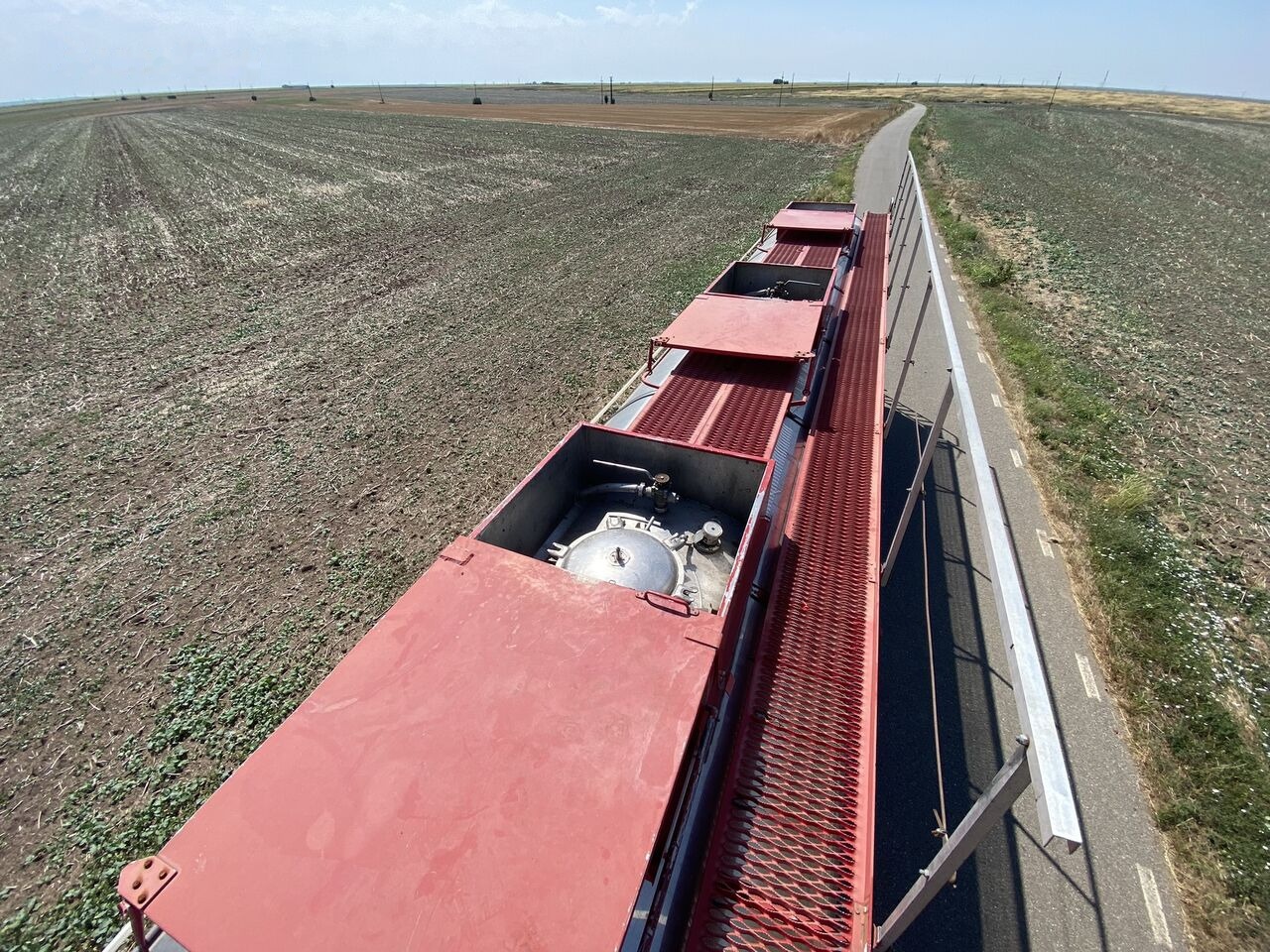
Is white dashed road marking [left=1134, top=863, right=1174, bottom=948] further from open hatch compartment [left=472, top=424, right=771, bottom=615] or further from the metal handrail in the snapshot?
open hatch compartment [left=472, top=424, right=771, bottom=615]

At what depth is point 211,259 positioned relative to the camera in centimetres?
1772

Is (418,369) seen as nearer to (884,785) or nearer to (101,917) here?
(101,917)

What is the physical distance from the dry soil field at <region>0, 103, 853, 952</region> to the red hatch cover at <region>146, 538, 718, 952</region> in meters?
3.23

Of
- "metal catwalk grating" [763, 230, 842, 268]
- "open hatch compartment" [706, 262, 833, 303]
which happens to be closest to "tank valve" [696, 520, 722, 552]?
"open hatch compartment" [706, 262, 833, 303]

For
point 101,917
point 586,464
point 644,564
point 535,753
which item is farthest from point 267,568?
point 535,753

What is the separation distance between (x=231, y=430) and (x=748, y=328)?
8.84 meters

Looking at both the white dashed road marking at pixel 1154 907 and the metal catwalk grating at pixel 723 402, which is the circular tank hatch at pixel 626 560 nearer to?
the metal catwalk grating at pixel 723 402

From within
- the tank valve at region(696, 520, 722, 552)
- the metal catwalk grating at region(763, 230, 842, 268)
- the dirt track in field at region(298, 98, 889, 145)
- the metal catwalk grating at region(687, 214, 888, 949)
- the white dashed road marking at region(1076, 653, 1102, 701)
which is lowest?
the white dashed road marking at region(1076, 653, 1102, 701)

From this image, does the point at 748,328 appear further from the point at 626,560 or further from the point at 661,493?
the point at 626,560

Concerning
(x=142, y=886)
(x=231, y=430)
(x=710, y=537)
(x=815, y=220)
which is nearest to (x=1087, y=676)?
(x=710, y=537)

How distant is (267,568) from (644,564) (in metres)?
5.29

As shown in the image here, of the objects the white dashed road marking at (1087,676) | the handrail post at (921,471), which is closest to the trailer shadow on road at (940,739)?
the handrail post at (921,471)

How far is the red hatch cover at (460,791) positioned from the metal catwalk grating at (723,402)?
3.19 m

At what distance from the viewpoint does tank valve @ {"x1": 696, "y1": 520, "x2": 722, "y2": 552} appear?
16.4 feet
